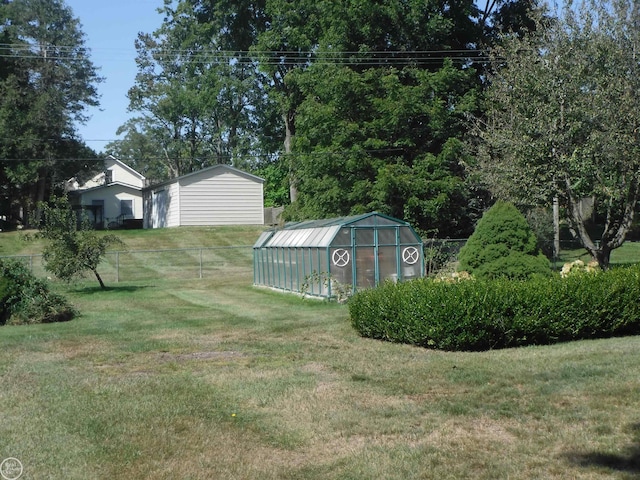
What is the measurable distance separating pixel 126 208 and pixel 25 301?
41225 mm

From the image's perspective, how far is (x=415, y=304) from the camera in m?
11.5

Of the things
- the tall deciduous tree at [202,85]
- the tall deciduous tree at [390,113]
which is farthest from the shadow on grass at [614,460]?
the tall deciduous tree at [202,85]

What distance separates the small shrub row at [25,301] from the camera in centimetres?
1723

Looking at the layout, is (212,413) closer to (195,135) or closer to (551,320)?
(551,320)

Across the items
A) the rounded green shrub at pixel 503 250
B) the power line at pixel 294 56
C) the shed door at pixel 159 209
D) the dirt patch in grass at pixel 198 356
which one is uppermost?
the power line at pixel 294 56

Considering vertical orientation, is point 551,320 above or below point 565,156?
below

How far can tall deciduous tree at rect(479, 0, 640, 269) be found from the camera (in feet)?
60.0

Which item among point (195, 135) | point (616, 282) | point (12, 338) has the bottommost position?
point (12, 338)

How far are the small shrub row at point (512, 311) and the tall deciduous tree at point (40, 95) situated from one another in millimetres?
41555

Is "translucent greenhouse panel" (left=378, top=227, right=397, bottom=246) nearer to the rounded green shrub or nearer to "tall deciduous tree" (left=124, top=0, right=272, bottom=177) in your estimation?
the rounded green shrub

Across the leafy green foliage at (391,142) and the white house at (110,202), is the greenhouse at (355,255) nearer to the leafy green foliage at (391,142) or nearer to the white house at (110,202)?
the leafy green foliage at (391,142)

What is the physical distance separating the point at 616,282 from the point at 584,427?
567 cm

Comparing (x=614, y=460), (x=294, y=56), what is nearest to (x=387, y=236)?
(x=614, y=460)

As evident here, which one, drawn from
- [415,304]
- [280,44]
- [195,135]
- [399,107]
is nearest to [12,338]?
[415,304]
